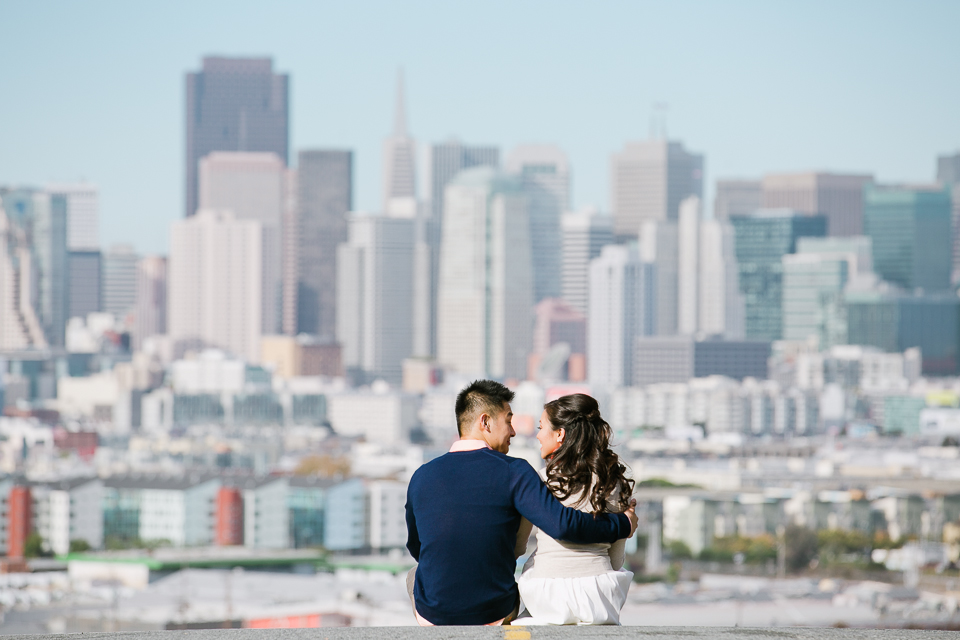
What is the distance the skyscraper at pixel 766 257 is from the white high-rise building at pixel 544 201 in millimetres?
13151

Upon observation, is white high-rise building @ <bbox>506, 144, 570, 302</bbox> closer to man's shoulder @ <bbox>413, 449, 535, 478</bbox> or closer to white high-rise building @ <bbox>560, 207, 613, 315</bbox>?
white high-rise building @ <bbox>560, 207, 613, 315</bbox>

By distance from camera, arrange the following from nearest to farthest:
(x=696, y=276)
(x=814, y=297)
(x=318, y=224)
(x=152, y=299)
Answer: (x=814, y=297) < (x=696, y=276) < (x=318, y=224) < (x=152, y=299)

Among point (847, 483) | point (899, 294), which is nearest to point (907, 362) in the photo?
point (899, 294)

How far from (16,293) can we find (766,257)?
45.8m

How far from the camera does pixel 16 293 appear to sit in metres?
101

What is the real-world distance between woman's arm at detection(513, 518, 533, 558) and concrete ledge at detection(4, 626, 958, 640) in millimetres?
174

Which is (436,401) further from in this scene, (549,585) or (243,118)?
(549,585)

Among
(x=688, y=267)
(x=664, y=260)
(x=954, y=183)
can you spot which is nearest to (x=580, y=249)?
(x=664, y=260)

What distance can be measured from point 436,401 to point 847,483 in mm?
38508

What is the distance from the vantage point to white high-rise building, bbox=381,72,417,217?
11975cm

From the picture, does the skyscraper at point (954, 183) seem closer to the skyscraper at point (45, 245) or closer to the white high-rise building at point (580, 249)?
the white high-rise building at point (580, 249)

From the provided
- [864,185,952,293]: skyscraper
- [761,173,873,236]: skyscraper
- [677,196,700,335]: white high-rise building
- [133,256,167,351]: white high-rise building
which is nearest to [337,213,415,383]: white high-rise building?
[133,256,167,351]: white high-rise building

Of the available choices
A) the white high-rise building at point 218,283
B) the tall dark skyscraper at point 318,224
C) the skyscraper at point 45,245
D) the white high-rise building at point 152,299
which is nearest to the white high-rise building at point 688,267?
the tall dark skyscraper at point 318,224

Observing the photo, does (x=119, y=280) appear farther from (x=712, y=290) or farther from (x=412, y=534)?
(x=412, y=534)
